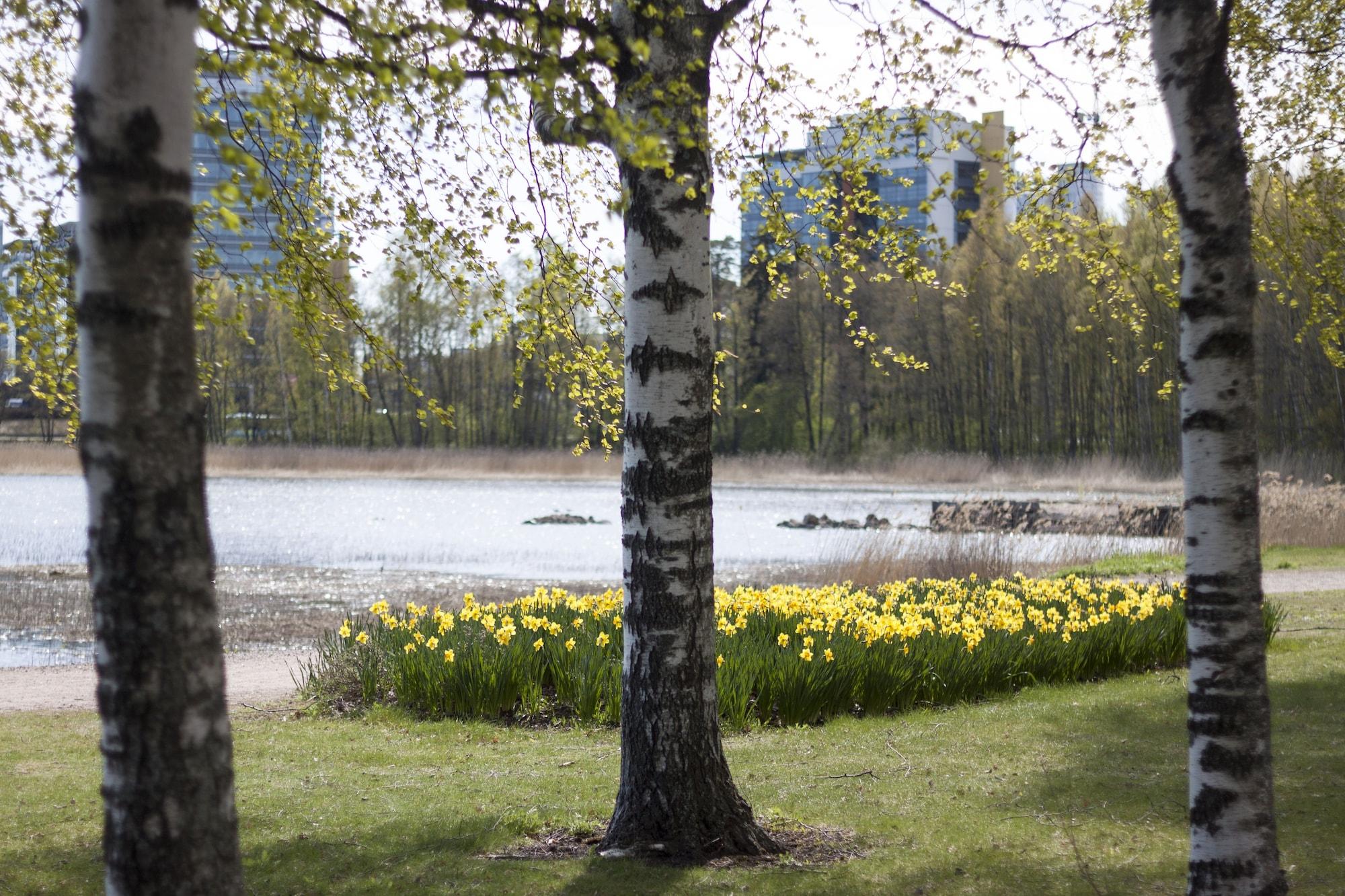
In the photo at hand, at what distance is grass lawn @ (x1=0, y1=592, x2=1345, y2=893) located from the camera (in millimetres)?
3924

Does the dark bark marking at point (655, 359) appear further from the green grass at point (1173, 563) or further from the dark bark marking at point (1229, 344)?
the green grass at point (1173, 563)

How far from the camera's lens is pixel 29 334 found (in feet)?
→ 16.2

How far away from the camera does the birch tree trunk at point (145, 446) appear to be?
1.91 metres

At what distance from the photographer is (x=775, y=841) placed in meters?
4.34

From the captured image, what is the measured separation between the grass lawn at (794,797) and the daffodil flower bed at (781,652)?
0.21 m

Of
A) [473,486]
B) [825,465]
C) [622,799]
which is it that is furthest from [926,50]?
[825,465]

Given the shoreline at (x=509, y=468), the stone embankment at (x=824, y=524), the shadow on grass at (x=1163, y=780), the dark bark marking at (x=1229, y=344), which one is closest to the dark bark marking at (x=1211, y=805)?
the shadow on grass at (x=1163, y=780)

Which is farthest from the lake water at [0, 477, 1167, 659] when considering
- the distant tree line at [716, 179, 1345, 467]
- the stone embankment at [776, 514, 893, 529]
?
the distant tree line at [716, 179, 1345, 467]

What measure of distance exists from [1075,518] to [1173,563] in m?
6.60

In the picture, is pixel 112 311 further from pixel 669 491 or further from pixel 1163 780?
pixel 1163 780

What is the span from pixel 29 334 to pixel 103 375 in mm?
3567

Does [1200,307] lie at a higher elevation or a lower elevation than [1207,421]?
higher

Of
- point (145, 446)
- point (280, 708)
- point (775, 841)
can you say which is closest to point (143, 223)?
point (145, 446)

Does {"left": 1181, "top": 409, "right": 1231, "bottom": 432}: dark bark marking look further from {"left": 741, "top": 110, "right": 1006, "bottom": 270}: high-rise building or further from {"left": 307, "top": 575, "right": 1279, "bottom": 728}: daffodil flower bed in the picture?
{"left": 307, "top": 575, "right": 1279, "bottom": 728}: daffodil flower bed
